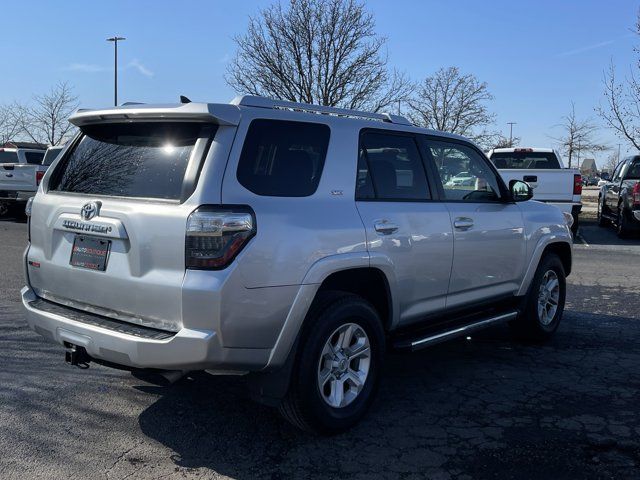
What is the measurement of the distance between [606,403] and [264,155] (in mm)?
2845

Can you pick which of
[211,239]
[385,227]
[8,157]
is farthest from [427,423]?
[8,157]

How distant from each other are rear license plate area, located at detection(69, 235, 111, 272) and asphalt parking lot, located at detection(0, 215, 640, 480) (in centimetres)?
100

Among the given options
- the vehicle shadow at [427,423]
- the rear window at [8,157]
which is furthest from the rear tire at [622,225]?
the rear window at [8,157]

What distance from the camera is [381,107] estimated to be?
2603 cm

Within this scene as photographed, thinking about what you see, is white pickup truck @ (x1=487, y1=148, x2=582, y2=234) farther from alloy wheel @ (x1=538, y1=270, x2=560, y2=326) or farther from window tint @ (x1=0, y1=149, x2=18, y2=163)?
window tint @ (x1=0, y1=149, x2=18, y2=163)

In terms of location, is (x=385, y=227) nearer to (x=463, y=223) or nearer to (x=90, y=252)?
(x=463, y=223)

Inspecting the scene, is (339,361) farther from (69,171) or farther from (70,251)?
(69,171)

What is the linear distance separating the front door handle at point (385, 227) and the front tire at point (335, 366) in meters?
0.44

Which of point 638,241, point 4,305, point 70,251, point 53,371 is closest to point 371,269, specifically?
point 70,251

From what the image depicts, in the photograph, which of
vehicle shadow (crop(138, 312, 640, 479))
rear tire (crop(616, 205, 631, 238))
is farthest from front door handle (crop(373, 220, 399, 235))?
rear tire (crop(616, 205, 631, 238))

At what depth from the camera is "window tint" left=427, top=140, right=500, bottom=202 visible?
15.3ft

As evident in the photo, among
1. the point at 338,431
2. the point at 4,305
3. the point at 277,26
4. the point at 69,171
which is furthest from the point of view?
the point at 277,26

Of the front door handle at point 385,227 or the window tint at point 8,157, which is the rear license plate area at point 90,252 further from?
the window tint at point 8,157

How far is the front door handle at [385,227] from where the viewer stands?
3783 mm
